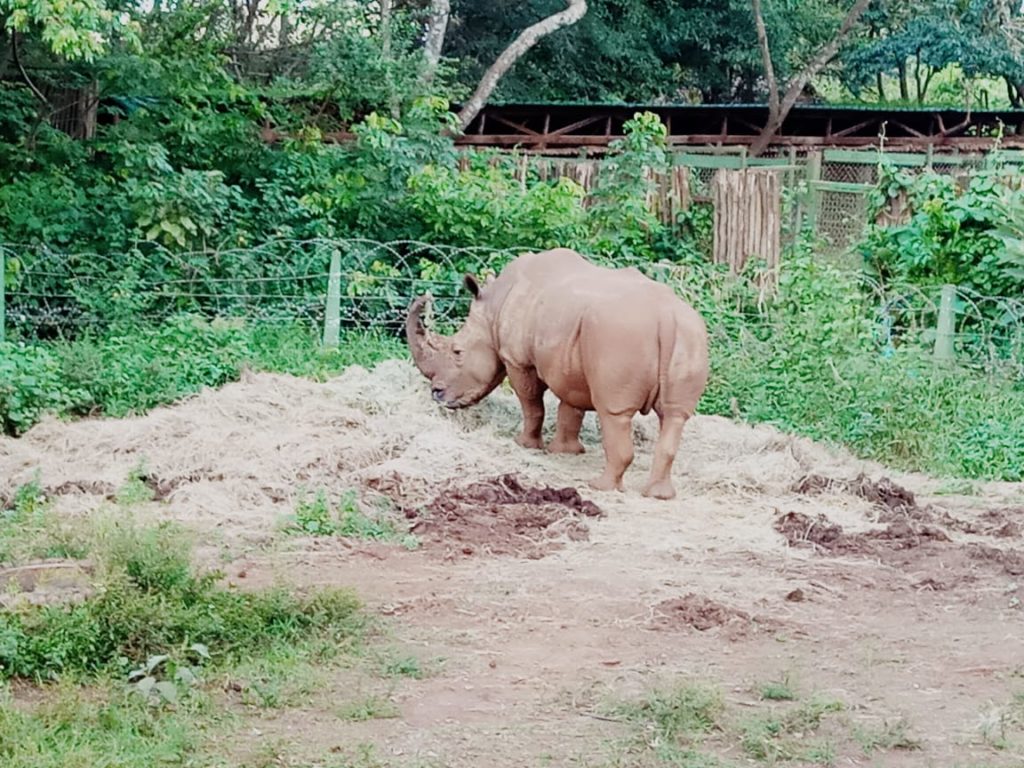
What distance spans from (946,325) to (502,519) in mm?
5241

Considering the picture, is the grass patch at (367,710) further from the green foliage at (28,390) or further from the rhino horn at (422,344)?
the green foliage at (28,390)

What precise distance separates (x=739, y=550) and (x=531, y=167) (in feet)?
31.7

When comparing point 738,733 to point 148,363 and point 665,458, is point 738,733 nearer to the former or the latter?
point 665,458

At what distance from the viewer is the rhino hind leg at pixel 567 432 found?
10234mm

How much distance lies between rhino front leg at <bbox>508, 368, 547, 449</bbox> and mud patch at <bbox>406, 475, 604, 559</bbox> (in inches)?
48.7

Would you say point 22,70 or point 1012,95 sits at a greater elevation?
point 1012,95

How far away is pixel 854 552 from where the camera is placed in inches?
316

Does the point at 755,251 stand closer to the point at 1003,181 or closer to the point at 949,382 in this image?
the point at 1003,181

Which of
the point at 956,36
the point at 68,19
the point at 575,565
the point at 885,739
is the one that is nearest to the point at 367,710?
the point at 885,739

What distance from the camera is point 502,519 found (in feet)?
27.7

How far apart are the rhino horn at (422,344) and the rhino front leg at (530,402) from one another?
0.65m

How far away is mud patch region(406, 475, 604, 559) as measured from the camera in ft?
26.2

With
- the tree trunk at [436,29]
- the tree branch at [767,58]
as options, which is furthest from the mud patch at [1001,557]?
the tree branch at [767,58]

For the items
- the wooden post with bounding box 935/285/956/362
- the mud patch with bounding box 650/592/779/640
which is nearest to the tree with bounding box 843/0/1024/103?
the wooden post with bounding box 935/285/956/362
